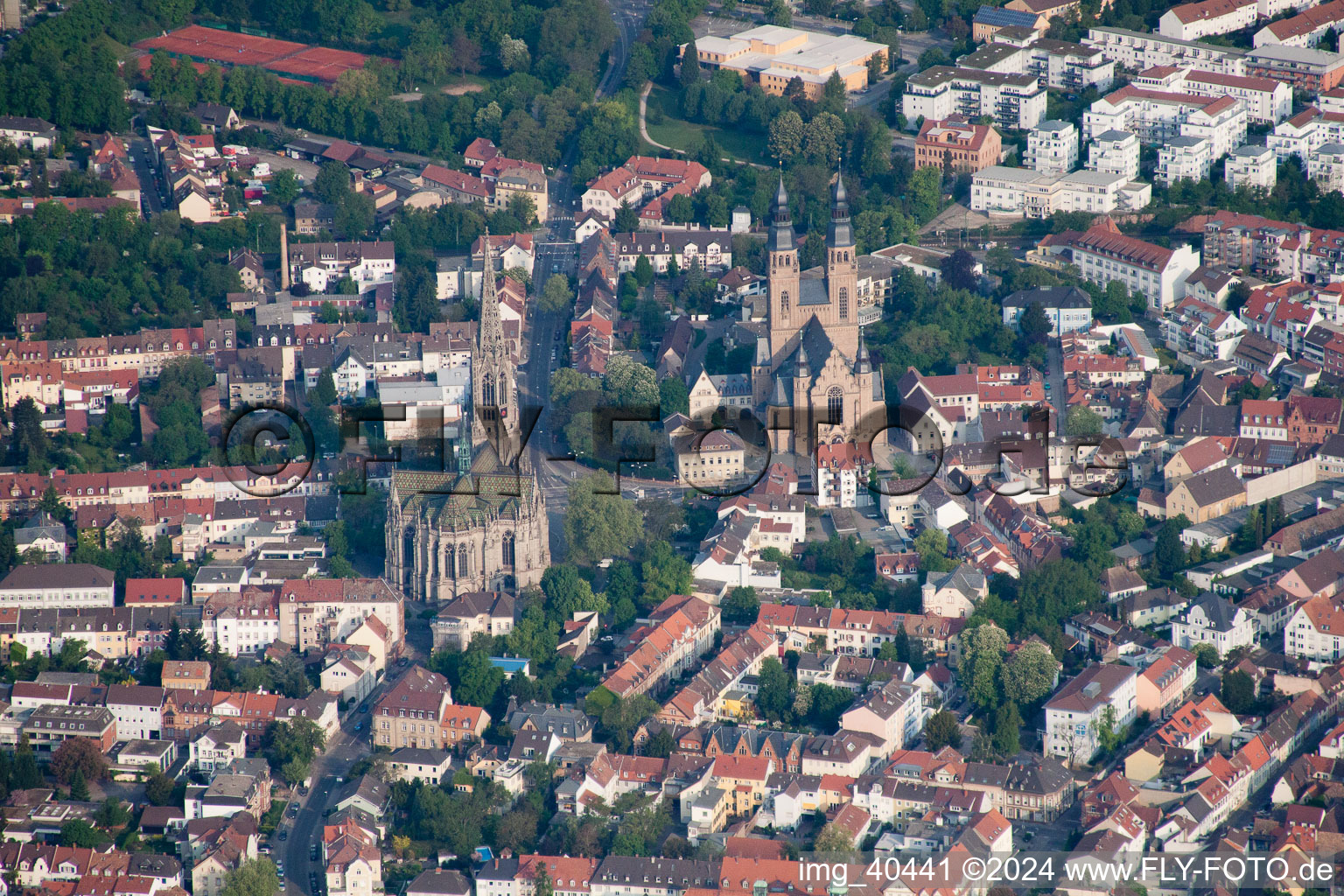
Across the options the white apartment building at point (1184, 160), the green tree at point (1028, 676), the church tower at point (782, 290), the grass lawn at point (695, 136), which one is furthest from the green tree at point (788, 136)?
the green tree at point (1028, 676)

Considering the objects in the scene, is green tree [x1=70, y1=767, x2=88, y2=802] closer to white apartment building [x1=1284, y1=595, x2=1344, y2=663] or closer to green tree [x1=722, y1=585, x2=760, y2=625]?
green tree [x1=722, y1=585, x2=760, y2=625]

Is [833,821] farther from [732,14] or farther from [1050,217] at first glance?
[732,14]

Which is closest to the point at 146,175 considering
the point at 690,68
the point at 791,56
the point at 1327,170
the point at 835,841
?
the point at 690,68

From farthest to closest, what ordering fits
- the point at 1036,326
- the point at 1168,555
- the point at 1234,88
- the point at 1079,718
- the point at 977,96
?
the point at 977,96, the point at 1234,88, the point at 1036,326, the point at 1168,555, the point at 1079,718

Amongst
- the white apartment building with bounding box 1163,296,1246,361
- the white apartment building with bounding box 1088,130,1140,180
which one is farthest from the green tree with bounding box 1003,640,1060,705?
the white apartment building with bounding box 1088,130,1140,180

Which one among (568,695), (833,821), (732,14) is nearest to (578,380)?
(568,695)

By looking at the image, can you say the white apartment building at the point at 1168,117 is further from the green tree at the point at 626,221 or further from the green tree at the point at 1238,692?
the green tree at the point at 1238,692

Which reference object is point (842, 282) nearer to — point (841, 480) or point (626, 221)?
point (841, 480)
